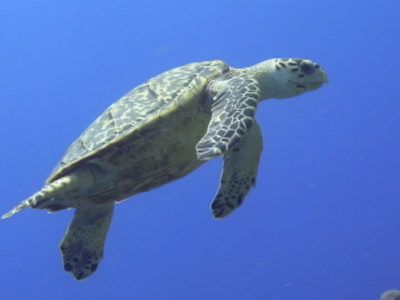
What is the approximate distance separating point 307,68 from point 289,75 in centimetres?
17

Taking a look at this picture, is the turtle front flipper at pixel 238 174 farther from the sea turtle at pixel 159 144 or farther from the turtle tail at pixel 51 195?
the turtle tail at pixel 51 195

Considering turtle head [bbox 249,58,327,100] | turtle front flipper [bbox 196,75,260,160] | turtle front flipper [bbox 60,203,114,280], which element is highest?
turtle head [bbox 249,58,327,100]

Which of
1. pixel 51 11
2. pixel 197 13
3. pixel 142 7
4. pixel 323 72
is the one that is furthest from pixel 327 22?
pixel 323 72

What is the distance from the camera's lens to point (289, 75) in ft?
17.4

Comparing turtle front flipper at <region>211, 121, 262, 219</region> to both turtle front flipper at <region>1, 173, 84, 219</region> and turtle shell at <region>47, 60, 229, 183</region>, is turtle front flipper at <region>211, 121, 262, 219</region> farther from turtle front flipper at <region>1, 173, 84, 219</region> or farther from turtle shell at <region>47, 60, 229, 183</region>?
turtle front flipper at <region>1, 173, 84, 219</region>

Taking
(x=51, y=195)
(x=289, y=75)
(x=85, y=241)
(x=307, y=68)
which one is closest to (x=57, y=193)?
(x=51, y=195)

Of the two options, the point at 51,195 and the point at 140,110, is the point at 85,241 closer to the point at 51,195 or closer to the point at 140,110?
the point at 51,195

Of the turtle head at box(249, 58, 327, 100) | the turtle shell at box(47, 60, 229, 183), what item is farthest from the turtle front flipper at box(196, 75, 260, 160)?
the turtle head at box(249, 58, 327, 100)

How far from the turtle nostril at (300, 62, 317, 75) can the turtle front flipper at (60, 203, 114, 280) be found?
2.16 m

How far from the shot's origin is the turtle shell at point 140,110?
4.74 m

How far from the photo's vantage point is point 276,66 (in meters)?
5.31

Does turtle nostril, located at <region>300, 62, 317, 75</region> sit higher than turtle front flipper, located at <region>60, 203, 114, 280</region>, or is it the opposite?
turtle nostril, located at <region>300, 62, 317, 75</region>

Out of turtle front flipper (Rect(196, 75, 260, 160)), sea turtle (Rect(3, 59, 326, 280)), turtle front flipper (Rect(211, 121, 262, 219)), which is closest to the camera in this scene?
turtle front flipper (Rect(196, 75, 260, 160))

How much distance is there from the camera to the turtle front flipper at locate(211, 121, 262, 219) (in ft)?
16.1
